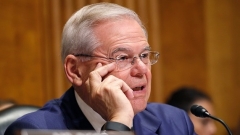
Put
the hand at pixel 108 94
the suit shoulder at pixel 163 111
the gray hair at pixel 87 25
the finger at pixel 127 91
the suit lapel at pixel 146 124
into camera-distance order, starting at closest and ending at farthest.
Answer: the hand at pixel 108 94 < the finger at pixel 127 91 < the gray hair at pixel 87 25 < the suit lapel at pixel 146 124 < the suit shoulder at pixel 163 111

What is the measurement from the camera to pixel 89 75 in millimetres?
2504

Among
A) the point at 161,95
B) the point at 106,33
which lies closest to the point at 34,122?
the point at 106,33

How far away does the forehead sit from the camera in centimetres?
255

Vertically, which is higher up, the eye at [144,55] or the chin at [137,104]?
the eye at [144,55]

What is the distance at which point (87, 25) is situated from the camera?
8.45 feet

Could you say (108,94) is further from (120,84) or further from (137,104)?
(137,104)

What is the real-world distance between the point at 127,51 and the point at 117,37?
0.08 meters

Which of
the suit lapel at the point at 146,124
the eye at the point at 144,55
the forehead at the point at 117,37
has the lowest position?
the suit lapel at the point at 146,124

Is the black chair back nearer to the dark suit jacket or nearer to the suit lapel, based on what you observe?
the dark suit jacket

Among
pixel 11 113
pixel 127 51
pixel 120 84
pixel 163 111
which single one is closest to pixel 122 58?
pixel 127 51

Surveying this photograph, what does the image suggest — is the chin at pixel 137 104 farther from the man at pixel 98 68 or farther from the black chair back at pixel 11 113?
the black chair back at pixel 11 113

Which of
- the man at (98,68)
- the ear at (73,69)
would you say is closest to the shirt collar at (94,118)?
the man at (98,68)

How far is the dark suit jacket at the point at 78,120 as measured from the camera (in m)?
2.52

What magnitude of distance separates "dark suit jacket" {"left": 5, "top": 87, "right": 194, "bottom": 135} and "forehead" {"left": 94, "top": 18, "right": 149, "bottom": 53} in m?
0.31
